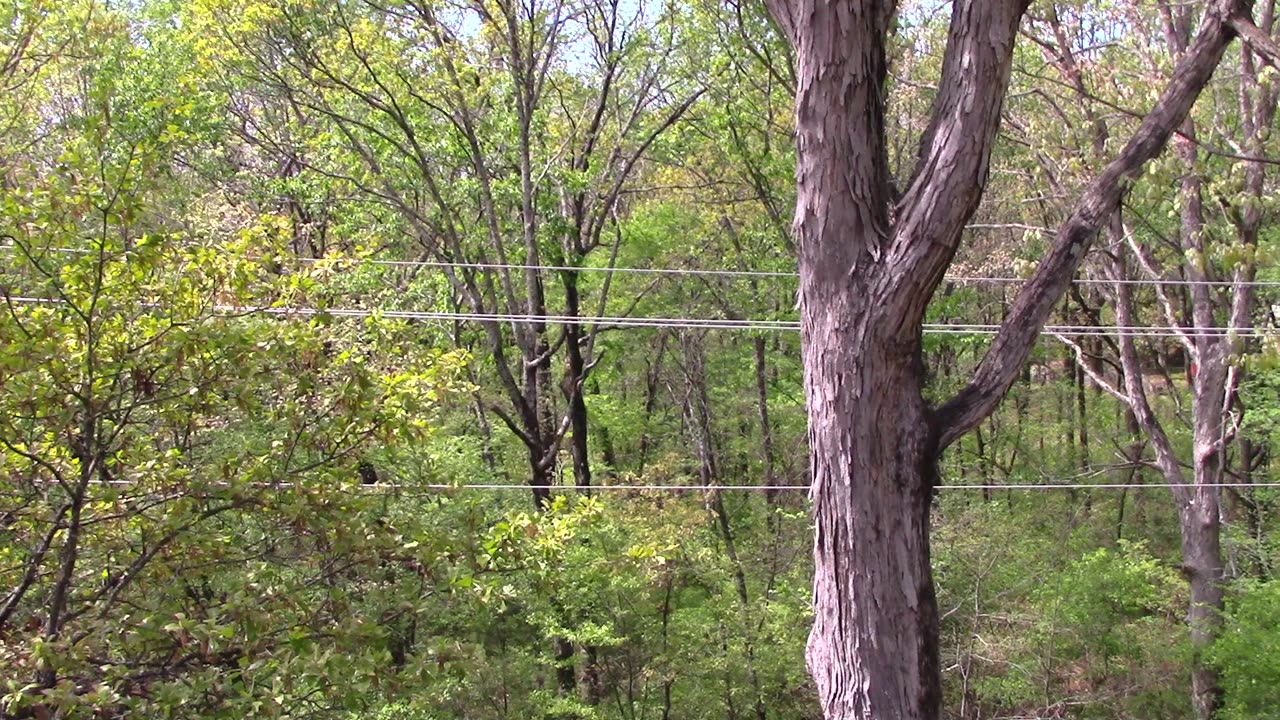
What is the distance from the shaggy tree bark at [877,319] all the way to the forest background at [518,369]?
5.44ft

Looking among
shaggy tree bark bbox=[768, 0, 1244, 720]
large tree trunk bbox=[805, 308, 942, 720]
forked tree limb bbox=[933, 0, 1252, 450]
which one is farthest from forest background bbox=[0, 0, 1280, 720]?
large tree trunk bbox=[805, 308, 942, 720]

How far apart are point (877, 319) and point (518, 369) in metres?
13.9

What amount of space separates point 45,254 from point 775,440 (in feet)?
47.5

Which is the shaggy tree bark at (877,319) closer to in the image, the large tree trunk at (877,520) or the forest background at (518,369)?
the large tree trunk at (877,520)

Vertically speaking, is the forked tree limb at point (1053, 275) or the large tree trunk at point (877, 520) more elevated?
the forked tree limb at point (1053, 275)

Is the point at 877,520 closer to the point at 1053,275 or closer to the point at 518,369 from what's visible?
the point at 1053,275

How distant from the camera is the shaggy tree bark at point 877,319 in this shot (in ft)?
11.5

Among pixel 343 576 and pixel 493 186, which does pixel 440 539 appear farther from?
pixel 493 186

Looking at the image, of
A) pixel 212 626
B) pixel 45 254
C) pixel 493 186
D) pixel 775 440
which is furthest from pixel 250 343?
pixel 775 440

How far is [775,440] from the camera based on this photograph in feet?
57.0

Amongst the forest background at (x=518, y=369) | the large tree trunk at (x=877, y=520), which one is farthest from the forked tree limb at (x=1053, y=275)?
the forest background at (x=518, y=369)

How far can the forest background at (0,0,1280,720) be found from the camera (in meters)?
4.17

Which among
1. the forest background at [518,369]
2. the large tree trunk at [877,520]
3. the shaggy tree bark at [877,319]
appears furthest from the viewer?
the forest background at [518,369]

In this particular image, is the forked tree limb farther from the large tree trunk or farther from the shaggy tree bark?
the large tree trunk
